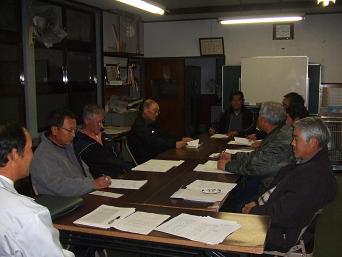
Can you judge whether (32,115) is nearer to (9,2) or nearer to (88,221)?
(9,2)

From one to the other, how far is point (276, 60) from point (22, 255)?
6193mm

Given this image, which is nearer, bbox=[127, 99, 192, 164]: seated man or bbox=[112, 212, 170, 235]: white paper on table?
bbox=[112, 212, 170, 235]: white paper on table

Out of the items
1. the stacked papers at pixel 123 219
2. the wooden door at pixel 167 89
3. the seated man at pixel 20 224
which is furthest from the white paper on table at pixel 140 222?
the wooden door at pixel 167 89

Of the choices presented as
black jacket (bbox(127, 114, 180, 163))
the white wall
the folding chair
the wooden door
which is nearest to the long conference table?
the folding chair

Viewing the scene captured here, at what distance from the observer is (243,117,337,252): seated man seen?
2395 mm

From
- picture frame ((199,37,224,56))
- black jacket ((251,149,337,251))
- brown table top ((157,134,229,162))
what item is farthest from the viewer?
picture frame ((199,37,224,56))

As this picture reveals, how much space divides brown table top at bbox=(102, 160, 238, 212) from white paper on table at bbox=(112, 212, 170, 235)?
0.68 feet

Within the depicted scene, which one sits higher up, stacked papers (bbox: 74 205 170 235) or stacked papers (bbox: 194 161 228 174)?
stacked papers (bbox: 194 161 228 174)

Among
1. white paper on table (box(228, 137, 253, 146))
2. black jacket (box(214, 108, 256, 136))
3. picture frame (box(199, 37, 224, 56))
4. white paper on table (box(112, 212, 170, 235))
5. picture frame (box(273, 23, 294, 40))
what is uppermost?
picture frame (box(273, 23, 294, 40))

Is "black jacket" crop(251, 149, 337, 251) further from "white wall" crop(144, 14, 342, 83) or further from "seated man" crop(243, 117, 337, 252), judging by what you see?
"white wall" crop(144, 14, 342, 83)

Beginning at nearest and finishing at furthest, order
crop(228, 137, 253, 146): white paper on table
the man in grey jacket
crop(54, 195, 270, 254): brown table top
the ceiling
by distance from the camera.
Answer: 1. crop(54, 195, 270, 254): brown table top
2. the man in grey jacket
3. crop(228, 137, 253, 146): white paper on table
4. the ceiling

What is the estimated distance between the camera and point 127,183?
300 centimetres

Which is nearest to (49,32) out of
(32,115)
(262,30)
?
(32,115)

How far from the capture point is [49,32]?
5254mm
